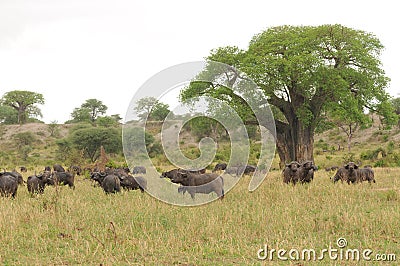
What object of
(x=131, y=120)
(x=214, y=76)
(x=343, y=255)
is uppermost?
(x=214, y=76)

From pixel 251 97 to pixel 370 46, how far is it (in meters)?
9.92

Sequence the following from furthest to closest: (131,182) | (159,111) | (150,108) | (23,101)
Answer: (23,101) → (131,182) → (159,111) → (150,108)

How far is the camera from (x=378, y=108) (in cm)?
2947

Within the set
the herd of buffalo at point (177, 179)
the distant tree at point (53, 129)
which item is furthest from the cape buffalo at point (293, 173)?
the distant tree at point (53, 129)

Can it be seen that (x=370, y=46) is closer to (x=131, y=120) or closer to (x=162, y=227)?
(x=131, y=120)

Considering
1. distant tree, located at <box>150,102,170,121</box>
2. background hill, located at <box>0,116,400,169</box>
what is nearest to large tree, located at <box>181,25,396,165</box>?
background hill, located at <box>0,116,400,169</box>

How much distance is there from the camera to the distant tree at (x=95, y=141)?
164ft

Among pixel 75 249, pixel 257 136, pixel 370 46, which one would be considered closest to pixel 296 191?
pixel 75 249

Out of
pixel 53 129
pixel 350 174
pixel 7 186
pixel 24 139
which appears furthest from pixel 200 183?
pixel 53 129

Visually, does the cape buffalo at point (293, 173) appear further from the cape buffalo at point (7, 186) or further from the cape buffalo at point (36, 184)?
the cape buffalo at point (7, 186)

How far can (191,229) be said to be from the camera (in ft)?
29.4
